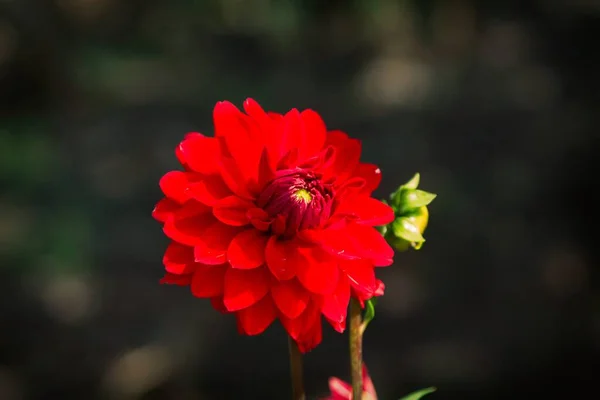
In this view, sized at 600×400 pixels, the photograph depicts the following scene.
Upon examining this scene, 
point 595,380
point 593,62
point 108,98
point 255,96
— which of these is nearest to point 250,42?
point 255,96

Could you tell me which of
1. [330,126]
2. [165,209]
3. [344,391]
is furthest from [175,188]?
[330,126]

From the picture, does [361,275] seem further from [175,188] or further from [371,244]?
[175,188]

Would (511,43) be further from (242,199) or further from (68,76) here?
(242,199)

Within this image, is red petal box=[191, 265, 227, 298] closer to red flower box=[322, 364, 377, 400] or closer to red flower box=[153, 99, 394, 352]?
red flower box=[153, 99, 394, 352]

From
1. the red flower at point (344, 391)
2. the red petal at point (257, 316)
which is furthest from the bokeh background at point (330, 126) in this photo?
the red petal at point (257, 316)

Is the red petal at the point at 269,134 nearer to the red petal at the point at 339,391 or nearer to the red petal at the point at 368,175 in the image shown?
the red petal at the point at 368,175
